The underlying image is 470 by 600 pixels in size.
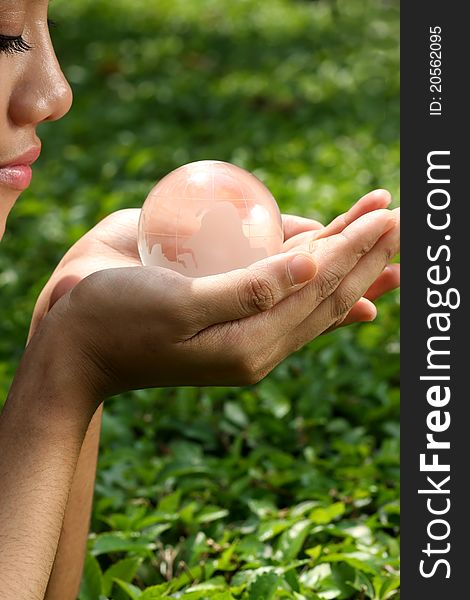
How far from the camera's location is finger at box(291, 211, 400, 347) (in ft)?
6.99

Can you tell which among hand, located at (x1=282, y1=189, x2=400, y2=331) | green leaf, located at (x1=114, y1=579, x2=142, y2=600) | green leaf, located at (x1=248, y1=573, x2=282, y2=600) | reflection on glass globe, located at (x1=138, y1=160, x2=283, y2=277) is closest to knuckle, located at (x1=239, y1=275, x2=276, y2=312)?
reflection on glass globe, located at (x1=138, y1=160, x2=283, y2=277)

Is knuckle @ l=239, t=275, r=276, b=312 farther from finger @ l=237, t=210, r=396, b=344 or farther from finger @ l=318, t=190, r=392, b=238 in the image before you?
finger @ l=318, t=190, r=392, b=238

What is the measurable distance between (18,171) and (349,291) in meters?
0.71

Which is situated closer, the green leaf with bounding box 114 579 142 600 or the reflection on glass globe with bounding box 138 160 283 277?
the reflection on glass globe with bounding box 138 160 283 277

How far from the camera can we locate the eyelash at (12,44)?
6.51 feet

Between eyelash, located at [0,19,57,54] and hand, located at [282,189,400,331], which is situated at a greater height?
eyelash, located at [0,19,57,54]

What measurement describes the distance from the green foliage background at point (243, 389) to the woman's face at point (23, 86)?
1.06 meters

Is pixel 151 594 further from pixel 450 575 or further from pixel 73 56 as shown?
pixel 73 56

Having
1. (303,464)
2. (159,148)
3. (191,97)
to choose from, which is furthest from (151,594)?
(191,97)

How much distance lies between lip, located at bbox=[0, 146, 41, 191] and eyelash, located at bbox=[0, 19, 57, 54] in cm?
20

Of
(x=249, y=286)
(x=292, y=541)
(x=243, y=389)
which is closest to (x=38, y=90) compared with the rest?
(x=249, y=286)

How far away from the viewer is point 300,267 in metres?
1.92

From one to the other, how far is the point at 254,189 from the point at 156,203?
22cm

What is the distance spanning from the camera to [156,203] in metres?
2.30
